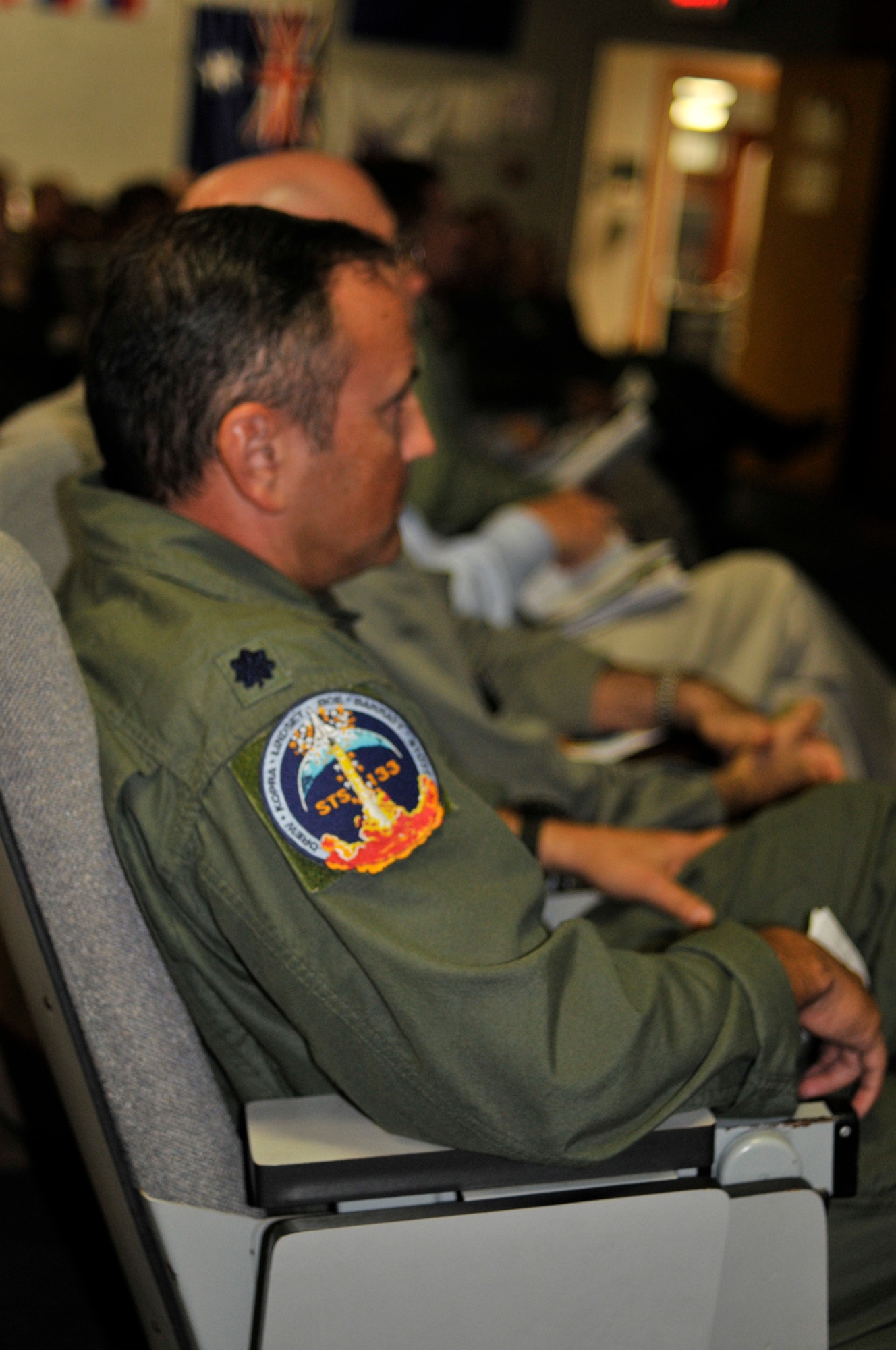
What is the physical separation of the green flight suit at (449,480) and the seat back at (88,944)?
1654 mm

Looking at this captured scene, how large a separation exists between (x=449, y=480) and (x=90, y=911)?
216 centimetres

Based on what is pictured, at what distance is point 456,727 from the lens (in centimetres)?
158

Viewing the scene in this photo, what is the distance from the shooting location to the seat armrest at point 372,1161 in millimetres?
795

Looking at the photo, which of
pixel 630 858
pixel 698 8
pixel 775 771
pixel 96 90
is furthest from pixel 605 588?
pixel 698 8

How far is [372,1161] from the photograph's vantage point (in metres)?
0.80

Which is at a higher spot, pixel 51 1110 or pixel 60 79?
pixel 60 79

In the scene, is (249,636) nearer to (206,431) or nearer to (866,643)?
(206,431)

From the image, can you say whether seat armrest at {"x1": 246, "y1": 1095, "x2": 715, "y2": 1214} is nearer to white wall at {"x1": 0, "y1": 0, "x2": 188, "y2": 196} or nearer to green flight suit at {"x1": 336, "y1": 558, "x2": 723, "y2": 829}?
green flight suit at {"x1": 336, "y1": 558, "x2": 723, "y2": 829}

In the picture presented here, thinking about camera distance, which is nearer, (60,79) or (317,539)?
(317,539)

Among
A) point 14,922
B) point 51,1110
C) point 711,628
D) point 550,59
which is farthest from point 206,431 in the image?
point 550,59

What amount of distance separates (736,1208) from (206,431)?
0.68 metres

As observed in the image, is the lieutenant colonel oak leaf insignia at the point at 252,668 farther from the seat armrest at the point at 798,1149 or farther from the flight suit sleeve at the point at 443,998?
the seat armrest at the point at 798,1149

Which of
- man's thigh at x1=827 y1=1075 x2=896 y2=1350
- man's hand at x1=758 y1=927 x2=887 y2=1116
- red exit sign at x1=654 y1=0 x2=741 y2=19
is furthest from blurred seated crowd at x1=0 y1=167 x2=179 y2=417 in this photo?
red exit sign at x1=654 y1=0 x2=741 y2=19

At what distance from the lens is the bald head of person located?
1681 millimetres
